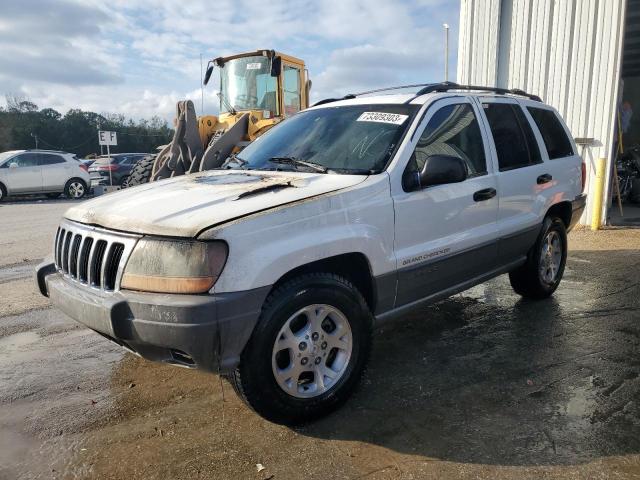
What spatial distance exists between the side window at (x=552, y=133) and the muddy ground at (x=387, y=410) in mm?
1570

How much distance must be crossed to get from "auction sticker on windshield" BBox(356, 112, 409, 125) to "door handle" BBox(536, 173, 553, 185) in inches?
68.1

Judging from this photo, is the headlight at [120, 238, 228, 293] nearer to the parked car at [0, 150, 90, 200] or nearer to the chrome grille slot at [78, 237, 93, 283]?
the chrome grille slot at [78, 237, 93, 283]

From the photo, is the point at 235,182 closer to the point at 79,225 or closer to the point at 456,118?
the point at 79,225

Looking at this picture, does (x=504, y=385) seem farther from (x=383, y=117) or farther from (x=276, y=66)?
(x=276, y=66)

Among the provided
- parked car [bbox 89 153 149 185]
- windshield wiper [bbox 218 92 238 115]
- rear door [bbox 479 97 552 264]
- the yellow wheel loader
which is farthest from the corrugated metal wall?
parked car [bbox 89 153 149 185]

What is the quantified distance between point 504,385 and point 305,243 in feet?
5.57

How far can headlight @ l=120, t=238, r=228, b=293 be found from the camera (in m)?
2.53

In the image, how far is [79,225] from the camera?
3.09 metres

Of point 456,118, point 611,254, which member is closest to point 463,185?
point 456,118

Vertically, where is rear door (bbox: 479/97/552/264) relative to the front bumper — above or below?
above

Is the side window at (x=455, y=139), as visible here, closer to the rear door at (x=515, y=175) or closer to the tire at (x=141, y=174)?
the rear door at (x=515, y=175)

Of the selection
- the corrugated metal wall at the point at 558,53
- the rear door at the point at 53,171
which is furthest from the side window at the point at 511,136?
the rear door at the point at 53,171

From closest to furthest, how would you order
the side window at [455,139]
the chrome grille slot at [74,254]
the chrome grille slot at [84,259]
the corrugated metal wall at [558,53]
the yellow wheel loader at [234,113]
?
1. the chrome grille slot at [84,259]
2. the chrome grille slot at [74,254]
3. the side window at [455,139]
4. the yellow wheel loader at [234,113]
5. the corrugated metal wall at [558,53]

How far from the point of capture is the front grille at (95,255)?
2.73 metres
